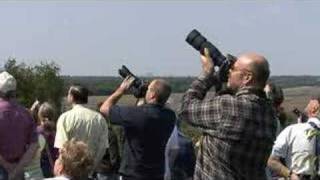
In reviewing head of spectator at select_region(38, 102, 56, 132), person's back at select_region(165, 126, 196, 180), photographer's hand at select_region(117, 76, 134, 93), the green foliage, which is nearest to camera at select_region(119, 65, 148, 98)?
photographer's hand at select_region(117, 76, 134, 93)

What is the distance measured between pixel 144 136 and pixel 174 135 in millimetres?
391

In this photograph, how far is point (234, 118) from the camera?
18.0 feet

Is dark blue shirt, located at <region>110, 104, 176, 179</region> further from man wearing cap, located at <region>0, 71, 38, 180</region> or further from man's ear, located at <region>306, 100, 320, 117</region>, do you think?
man's ear, located at <region>306, 100, 320, 117</region>

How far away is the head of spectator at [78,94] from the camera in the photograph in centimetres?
894

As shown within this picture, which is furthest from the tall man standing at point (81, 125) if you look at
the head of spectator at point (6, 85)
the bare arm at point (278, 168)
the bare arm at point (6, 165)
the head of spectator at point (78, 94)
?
A: the bare arm at point (278, 168)

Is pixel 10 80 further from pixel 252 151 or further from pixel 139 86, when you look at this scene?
pixel 252 151

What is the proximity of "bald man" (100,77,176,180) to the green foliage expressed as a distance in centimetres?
7742

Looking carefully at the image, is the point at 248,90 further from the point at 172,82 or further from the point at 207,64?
the point at 172,82

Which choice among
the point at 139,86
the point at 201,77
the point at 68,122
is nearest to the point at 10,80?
the point at 68,122

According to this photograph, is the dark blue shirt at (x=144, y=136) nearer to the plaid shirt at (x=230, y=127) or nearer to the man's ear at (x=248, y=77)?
the plaid shirt at (x=230, y=127)

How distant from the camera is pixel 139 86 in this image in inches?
309

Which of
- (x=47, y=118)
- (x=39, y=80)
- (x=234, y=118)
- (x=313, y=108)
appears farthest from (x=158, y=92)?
(x=39, y=80)

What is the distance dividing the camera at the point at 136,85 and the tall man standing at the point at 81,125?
1117 millimetres

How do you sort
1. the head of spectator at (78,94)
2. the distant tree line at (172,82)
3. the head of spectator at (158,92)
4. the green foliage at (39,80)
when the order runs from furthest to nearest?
the green foliage at (39,80) < the distant tree line at (172,82) < the head of spectator at (78,94) < the head of spectator at (158,92)
